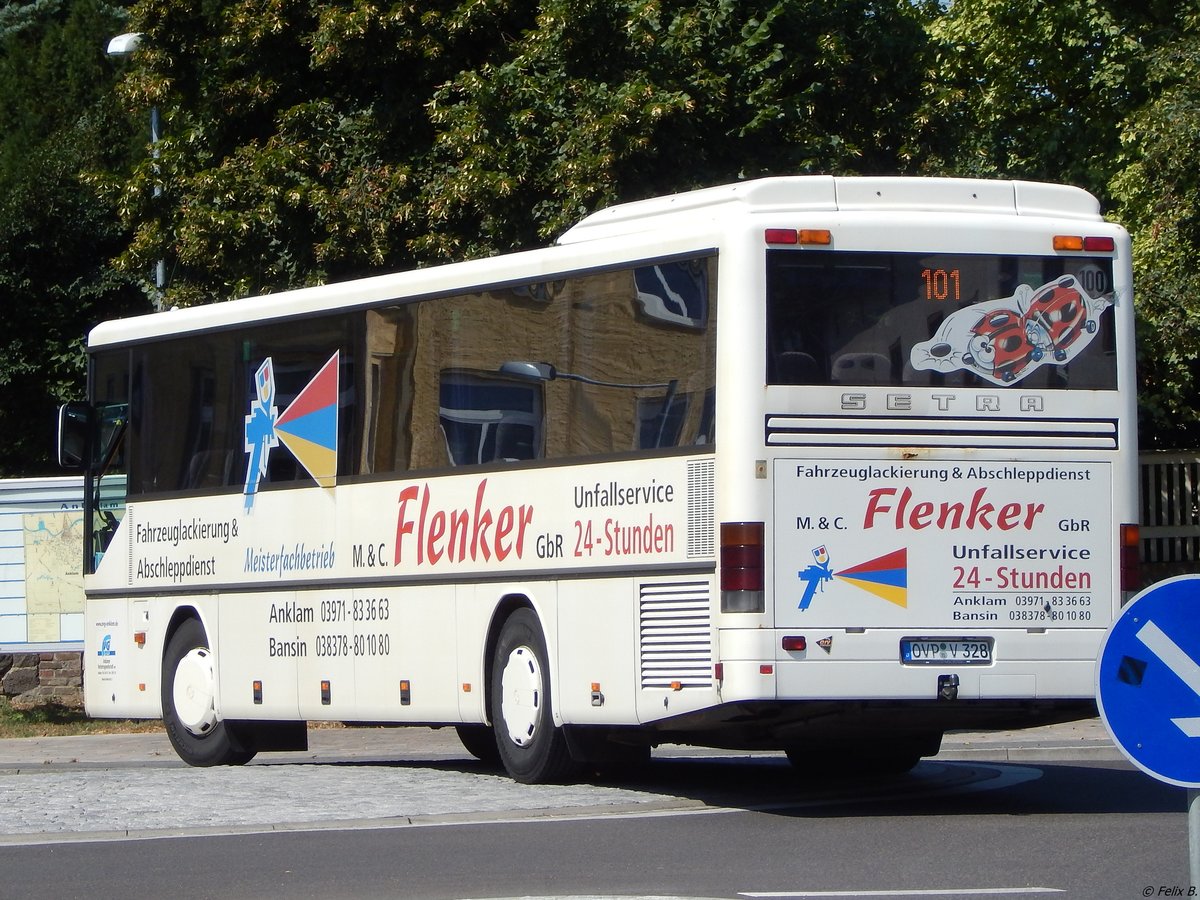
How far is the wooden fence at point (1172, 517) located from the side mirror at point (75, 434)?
33.7ft

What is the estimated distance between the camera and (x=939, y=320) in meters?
11.5

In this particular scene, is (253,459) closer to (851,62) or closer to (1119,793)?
(1119,793)

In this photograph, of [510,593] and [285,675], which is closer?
[510,593]

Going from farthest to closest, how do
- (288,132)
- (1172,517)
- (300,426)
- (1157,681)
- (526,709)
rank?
1. (288,132)
2. (1172,517)
3. (300,426)
4. (526,709)
5. (1157,681)

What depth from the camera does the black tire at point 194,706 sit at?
15758mm

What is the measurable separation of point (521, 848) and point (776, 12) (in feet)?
42.8

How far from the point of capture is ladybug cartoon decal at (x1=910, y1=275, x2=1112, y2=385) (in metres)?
11.5

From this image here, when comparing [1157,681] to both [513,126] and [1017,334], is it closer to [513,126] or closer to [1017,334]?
[1017,334]

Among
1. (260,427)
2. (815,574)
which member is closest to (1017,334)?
(815,574)

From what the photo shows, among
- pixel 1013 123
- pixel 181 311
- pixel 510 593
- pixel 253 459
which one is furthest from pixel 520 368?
pixel 1013 123

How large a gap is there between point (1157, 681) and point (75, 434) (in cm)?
1231

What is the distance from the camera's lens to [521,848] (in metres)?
10.2

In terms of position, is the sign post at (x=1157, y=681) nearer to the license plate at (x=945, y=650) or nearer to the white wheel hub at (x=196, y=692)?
the license plate at (x=945, y=650)

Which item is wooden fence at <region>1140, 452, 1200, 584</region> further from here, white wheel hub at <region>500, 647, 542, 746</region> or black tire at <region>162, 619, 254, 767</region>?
white wheel hub at <region>500, 647, 542, 746</region>
